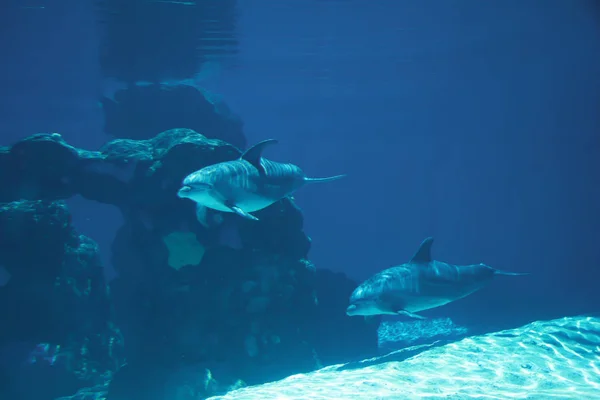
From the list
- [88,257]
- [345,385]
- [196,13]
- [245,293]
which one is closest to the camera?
[345,385]

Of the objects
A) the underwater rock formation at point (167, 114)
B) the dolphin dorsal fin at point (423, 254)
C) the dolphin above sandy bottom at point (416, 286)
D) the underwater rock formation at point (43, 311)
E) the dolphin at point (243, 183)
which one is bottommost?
→ the underwater rock formation at point (43, 311)

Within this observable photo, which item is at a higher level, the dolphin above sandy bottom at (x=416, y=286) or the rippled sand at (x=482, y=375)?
the dolphin above sandy bottom at (x=416, y=286)

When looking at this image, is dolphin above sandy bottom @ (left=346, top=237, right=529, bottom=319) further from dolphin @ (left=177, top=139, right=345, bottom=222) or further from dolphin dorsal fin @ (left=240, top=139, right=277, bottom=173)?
dolphin dorsal fin @ (left=240, top=139, right=277, bottom=173)

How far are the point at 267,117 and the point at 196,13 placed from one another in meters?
23.0

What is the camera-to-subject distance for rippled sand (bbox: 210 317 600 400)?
560cm

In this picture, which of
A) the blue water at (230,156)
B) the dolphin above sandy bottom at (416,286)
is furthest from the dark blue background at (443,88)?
the dolphin above sandy bottom at (416,286)

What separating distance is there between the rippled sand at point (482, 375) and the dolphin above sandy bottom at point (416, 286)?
1107 millimetres

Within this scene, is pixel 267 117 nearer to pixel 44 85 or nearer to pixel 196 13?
pixel 44 85

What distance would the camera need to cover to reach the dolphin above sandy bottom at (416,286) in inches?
240

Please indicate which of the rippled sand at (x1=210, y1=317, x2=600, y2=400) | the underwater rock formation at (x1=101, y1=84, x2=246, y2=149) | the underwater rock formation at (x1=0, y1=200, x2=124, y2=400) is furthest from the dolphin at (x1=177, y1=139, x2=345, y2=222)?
the underwater rock formation at (x1=101, y1=84, x2=246, y2=149)

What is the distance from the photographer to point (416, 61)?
24.2 meters

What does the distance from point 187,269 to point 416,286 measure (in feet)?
18.4

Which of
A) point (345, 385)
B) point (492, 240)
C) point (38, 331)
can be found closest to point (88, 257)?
point (38, 331)

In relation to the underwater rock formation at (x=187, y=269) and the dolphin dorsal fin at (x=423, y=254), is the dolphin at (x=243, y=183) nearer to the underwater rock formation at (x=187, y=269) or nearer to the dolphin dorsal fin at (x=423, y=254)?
the dolphin dorsal fin at (x=423, y=254)
